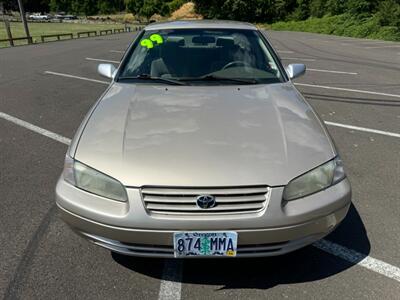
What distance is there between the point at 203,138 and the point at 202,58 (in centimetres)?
145

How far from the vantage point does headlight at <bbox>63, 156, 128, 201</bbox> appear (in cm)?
206

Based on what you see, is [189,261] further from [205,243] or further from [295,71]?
[295,71]

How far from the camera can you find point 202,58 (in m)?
3.49

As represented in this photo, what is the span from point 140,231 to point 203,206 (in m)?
0.37

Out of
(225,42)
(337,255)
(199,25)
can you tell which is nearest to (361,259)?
(337,255)

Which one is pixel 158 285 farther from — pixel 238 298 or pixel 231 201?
pixel 231 201

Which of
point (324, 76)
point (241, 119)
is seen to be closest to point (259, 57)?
point (241, 119)

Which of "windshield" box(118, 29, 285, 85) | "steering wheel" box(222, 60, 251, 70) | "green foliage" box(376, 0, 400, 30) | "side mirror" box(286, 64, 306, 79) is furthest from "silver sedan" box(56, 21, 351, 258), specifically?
"green foliage" box(376, 0, 400, 30)

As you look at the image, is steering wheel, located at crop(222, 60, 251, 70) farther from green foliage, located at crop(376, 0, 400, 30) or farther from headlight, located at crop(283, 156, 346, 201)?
green foliage, located at crop(376, 0, 400, 30)

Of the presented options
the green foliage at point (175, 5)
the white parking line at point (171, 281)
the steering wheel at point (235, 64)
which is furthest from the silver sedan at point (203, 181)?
the green foliage at point (175, 5)

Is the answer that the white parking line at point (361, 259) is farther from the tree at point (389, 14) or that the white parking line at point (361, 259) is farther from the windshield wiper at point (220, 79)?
the tree at point (389, 14)

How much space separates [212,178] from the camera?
1.98 m

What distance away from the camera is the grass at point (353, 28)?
2915 cm

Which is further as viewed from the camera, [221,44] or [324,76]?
[324,76]
